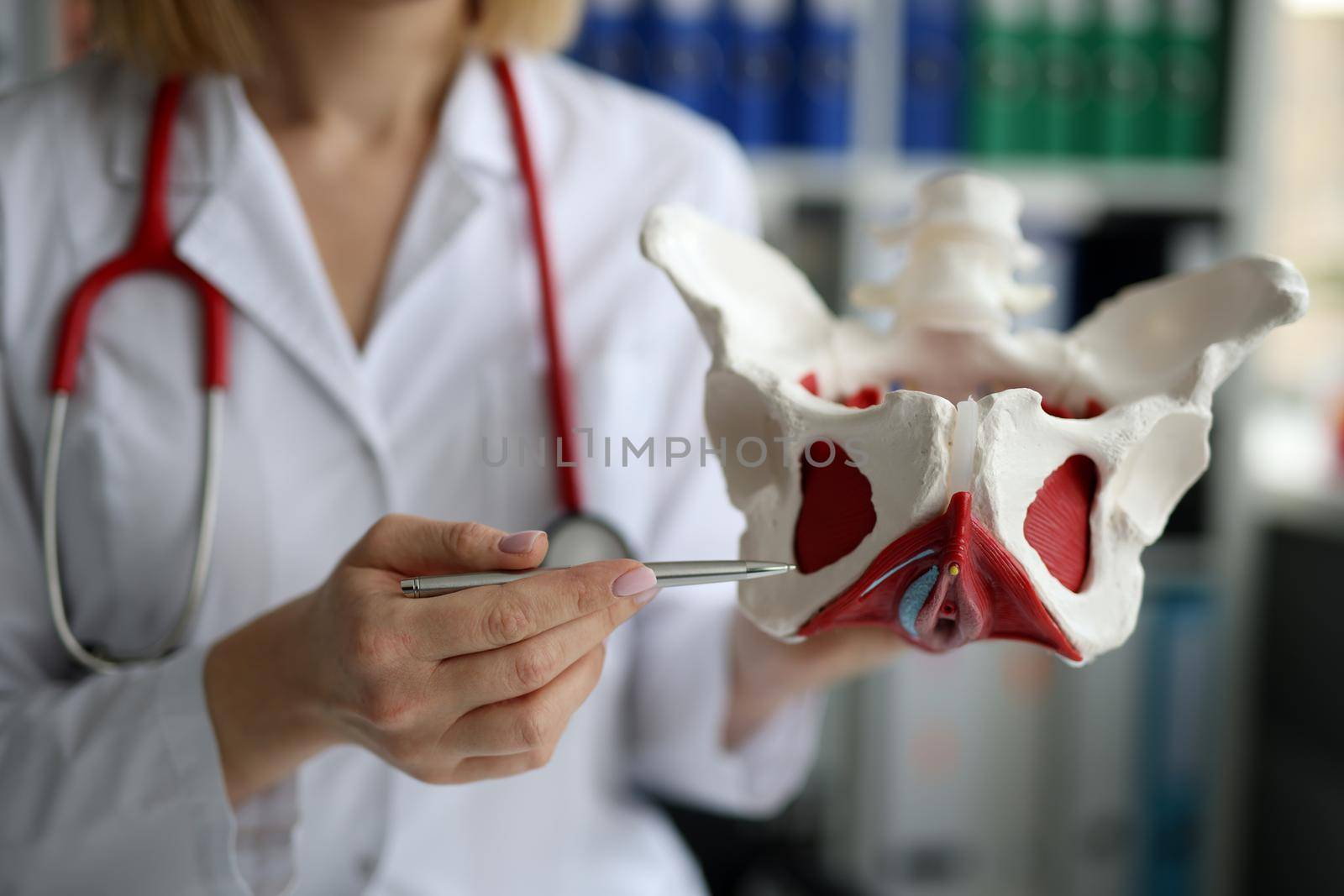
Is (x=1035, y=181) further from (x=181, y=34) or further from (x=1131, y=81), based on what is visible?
(x=181, y=34)

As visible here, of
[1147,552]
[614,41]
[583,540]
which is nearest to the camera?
[583,540]

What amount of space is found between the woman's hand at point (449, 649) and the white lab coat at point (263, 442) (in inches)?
4.8

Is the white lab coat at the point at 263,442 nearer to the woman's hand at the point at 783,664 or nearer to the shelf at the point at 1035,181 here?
the woman's hand at the point at 783,664

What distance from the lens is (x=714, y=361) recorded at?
43 centimetres

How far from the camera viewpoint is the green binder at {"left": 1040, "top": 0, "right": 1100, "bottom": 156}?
134 centimetres

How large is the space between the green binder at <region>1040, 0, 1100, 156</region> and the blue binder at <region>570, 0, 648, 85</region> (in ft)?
1.76

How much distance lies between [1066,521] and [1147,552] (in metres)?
1.17

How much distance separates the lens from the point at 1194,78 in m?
1.37

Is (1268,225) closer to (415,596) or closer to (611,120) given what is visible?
(611,120)

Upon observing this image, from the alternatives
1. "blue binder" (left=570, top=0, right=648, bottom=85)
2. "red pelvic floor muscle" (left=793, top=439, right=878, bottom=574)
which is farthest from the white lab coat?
"blue binder" (left=570, top=0, right=648, bottom=85)

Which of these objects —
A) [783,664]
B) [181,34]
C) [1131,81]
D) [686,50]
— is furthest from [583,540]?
[1131,81]

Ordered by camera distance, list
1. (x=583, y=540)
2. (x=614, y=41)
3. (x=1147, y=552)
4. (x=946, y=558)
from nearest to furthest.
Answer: (x=946, y=558) < (x=583, y=540) < (x=614, y=41) < (x=1147, y=552)

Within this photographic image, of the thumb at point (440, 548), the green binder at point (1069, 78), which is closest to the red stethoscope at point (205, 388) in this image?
the thumb at point (440, 548)

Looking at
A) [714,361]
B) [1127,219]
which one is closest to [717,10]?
[1127,219]
